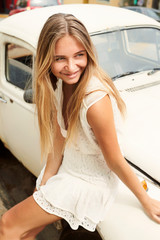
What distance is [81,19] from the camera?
2.27 m

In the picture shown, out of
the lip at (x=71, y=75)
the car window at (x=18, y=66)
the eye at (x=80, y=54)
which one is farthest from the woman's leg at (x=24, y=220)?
the car window at (x=18, y=66)

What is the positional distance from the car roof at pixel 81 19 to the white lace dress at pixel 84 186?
102cm

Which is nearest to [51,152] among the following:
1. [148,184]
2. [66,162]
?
[66,162]


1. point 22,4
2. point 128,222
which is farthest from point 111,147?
point 22,4

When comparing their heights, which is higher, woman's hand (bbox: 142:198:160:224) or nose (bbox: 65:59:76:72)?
nose (bbox: 65:59:76:72)

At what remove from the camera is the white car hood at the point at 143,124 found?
1605mm

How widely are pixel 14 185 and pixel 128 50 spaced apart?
1876 mm

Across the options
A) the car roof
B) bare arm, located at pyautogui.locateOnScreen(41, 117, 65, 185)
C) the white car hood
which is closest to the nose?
bare arm, located at pyautogui.locateOnScreen(41, 117, 65, 185)

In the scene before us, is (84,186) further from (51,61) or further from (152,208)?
A: (51,61)

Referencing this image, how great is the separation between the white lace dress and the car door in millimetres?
679

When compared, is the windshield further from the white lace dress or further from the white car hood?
the white lace dress

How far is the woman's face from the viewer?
1313 mm

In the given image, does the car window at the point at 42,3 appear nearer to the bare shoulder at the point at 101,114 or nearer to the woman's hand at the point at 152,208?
the bare shoulder at the point at 101,114

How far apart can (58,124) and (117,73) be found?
0.84 metres
